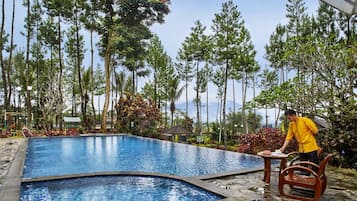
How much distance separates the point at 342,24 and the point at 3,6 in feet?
70.4

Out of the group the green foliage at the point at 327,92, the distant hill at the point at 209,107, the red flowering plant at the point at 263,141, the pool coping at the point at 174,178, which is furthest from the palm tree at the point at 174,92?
the pool coping at the point at 174,178

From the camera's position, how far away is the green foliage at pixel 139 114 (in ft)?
58.9

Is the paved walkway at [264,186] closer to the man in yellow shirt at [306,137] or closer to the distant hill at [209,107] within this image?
the man in yellow shirt at [306,137]

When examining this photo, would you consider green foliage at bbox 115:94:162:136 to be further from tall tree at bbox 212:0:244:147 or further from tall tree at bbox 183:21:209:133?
tall tree at bbox 183:21:209:133

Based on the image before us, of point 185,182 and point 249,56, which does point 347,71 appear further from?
point 249,56

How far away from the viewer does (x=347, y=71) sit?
7480mm

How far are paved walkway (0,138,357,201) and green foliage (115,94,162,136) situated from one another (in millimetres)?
11341

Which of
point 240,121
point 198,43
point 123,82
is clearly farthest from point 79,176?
point 240,121

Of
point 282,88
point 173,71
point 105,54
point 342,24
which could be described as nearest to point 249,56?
point 342,24

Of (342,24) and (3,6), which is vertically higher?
(3,6)

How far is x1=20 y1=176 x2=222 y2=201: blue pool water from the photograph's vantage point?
4906mm

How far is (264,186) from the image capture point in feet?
16.5

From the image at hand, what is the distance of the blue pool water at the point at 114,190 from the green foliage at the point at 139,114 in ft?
38.4

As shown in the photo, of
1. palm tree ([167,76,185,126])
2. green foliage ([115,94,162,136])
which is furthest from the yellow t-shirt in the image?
palm tree ([167,76,185,126])
